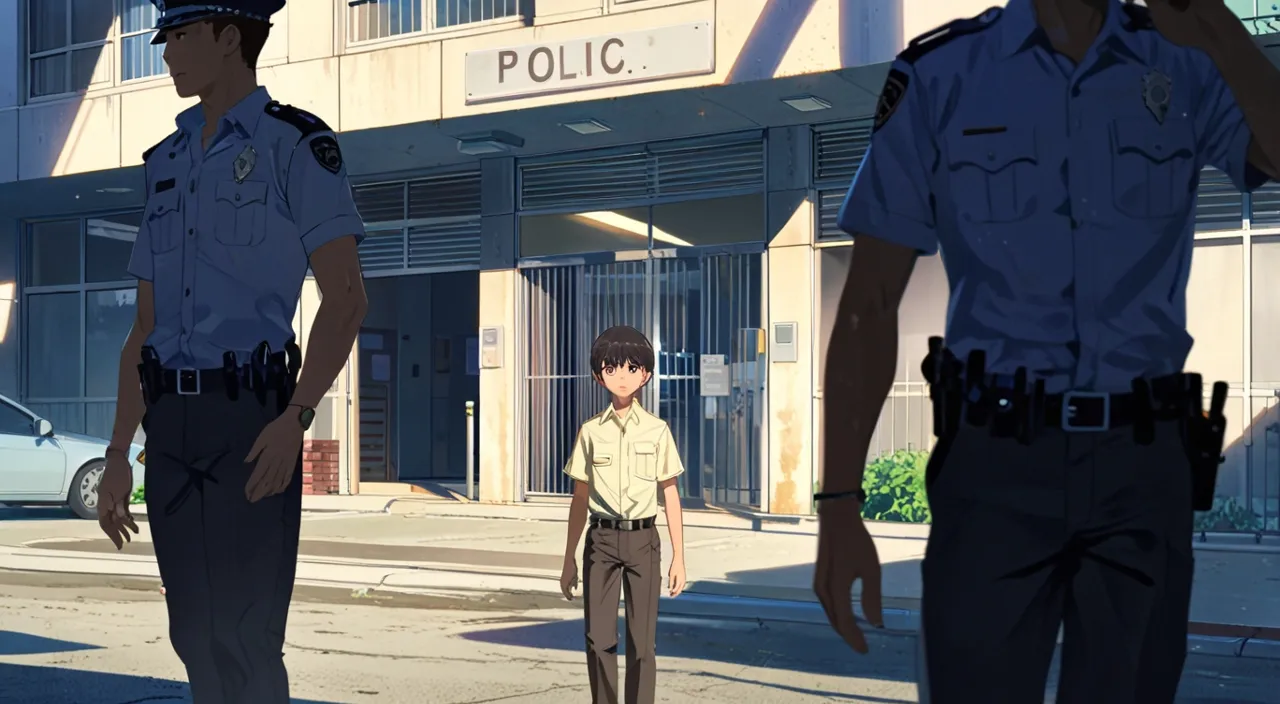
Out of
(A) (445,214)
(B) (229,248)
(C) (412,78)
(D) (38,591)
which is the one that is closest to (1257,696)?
A: (B) (229,248)

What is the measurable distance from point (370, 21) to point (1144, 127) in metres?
16.2

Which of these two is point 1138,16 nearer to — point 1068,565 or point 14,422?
point 1068,565

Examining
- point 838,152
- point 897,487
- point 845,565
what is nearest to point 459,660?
point 845,565

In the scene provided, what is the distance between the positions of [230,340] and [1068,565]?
2.24 m

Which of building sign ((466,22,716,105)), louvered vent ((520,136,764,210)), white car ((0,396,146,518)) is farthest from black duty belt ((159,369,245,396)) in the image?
white car ((0,396,146,518))

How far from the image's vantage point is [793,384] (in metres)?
15.9

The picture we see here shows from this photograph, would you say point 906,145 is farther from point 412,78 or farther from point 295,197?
point 412,78

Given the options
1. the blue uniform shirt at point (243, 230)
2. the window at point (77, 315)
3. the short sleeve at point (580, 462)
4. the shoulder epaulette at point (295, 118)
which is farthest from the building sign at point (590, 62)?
the blue uniform shirt at point (243, 230)

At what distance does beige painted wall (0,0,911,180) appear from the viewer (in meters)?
14.2

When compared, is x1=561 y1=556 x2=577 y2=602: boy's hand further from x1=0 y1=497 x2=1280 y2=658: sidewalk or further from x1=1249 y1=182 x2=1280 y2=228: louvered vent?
x1=1249 y1=182 x2=1280 y2=228: louvered vent

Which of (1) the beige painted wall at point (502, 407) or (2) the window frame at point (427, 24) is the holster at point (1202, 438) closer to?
(2) the window frame at point (427, 24)

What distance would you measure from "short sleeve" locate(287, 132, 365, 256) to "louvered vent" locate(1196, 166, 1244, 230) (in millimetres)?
11789

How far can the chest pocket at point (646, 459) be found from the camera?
18.2 feet

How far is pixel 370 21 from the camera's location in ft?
58.6
